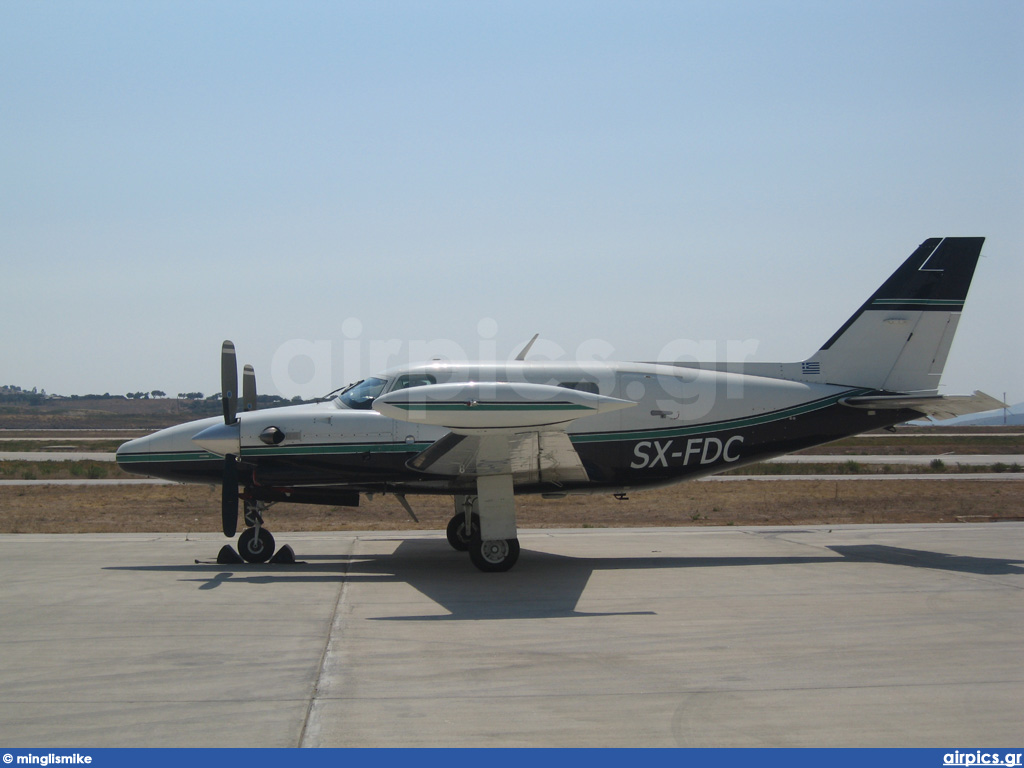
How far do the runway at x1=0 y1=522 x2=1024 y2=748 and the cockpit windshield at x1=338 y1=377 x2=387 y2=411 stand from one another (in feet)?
8.15

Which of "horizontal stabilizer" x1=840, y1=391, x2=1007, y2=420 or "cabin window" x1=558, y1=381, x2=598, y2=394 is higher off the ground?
"cabin window" x1=558, y1=381, x2=598, y2=394

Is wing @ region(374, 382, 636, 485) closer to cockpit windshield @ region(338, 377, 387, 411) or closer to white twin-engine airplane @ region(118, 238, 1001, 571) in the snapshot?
white twin-engine airplane @ region(118, 238, 1001, 571)

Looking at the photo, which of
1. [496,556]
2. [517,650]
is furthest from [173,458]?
[517,650]

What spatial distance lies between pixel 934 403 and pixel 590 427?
225 inches

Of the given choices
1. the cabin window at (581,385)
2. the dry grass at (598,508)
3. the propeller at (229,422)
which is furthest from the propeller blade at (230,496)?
the dry grass at (598,508)

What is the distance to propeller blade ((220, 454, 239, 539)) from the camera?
12.2 metres

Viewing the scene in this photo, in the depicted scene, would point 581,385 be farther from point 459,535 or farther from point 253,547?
point 253,547

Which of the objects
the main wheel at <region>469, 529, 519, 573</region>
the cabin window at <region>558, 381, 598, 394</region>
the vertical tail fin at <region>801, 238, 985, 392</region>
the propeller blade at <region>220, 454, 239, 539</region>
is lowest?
the main wheel at <region>469, 529, 519, 573</region>

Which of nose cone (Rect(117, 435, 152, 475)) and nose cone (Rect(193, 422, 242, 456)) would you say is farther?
nose cone (Rect(117, 435, 152, 475))

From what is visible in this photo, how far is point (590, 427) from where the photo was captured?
13531 millimetres

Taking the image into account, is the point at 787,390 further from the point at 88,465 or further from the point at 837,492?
the point at 88,465

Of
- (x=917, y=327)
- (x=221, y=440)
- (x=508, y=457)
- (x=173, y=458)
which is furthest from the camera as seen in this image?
(x=917, y=327)

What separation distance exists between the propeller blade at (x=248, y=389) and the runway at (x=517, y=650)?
2.62 m
